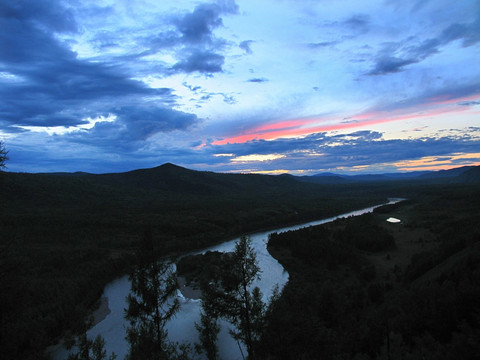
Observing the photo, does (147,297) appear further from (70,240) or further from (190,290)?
(70,240)

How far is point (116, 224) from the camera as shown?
68.9m

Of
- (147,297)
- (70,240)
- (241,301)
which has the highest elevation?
(147,297)

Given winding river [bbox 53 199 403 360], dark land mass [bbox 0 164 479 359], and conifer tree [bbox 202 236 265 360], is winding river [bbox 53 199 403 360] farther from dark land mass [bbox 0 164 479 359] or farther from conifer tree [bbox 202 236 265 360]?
conifer tree [bbox 202 236 265 360]

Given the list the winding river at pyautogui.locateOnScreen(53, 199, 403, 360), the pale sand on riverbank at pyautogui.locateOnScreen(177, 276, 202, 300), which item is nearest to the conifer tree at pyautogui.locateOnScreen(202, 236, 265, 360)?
the winding river at pyautogui.locateOnScreen(53, 199, 403, 360)

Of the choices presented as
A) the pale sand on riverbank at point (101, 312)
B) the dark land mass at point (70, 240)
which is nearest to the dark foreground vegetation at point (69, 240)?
the dark land mass at point (70, 240)

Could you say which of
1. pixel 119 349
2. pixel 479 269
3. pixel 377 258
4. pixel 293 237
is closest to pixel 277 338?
pixel 479 269

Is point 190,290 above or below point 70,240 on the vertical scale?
below

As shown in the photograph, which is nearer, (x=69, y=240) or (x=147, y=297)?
(x=147, y=297)

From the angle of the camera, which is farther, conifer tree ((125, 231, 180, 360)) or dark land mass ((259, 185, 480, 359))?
conifer tree ((125, 231, 180, 360))

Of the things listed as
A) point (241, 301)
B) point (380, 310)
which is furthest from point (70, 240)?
point (380, 310)

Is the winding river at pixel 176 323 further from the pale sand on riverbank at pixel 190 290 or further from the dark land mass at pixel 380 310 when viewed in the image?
the dark land mass at pixel 380 310

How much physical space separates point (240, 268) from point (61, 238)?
50.8m

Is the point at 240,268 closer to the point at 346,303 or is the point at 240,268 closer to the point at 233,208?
the point at 346,303

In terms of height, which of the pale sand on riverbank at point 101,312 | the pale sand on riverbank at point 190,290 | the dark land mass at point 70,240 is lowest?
the pale sand on riverbank at point 190,290
